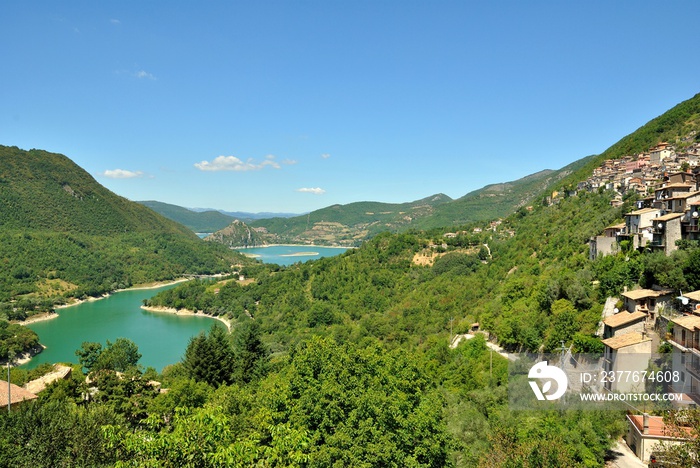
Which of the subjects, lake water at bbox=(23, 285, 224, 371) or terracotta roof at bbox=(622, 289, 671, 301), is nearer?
terracotta roof at bbox=(622, 289, 671, 301)

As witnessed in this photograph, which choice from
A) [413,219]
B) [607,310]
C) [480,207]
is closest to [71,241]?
[607,310]

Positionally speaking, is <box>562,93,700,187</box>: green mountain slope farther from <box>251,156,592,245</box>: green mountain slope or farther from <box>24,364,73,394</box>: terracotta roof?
<box>251,156,592,245</box>: green mountain slope

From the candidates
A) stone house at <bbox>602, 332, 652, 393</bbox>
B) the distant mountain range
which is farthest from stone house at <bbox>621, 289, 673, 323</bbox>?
the distant mountain range

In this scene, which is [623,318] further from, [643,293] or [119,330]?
[119,330]

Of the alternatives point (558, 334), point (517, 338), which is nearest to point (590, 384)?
point (558, 334)

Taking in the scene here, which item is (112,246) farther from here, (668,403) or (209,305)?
(668,403)

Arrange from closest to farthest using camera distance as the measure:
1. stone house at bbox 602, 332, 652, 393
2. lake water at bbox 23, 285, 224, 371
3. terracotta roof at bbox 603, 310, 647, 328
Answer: stone house at bbox 602, 332, 652, 393, terracotta roof at bbox 603, 310, 647, 328, lake water at bbox 23, 285, 224, 371
